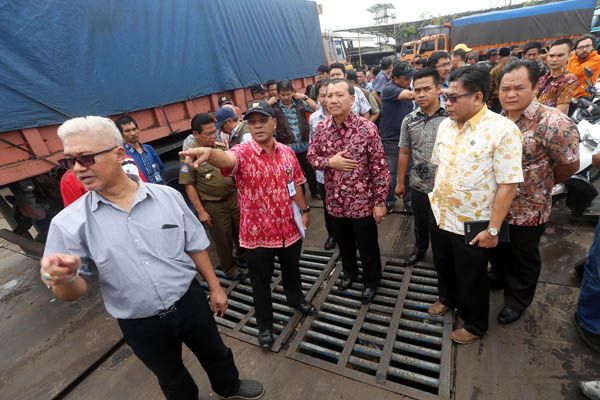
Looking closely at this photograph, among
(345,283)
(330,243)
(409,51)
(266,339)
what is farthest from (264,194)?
(409,51)

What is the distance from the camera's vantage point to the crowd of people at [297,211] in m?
1.29

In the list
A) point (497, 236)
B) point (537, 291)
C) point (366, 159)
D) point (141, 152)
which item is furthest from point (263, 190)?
point (537, 291)

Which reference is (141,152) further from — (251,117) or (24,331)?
(24,331)

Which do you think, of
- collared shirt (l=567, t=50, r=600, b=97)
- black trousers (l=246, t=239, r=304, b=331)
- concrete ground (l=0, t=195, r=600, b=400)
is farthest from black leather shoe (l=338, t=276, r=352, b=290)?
collared shirt (l=567, t=50, r=600, b=97)

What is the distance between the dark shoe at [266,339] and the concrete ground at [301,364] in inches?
2.9

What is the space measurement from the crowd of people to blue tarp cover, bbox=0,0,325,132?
73 centimetres

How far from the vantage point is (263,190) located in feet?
6.69

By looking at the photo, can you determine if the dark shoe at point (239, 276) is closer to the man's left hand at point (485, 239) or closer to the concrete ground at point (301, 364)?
the concrete ground at point (301, 364)

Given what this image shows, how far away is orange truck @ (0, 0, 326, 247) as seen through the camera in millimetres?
2633

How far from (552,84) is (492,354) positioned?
3.08m

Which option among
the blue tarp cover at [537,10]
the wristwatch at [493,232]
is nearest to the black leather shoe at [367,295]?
the wristwatch at [493,232]

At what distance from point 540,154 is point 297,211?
1653 millimetres

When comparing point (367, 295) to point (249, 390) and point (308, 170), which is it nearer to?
point (249, 390)

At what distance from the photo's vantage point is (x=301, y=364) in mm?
2078
